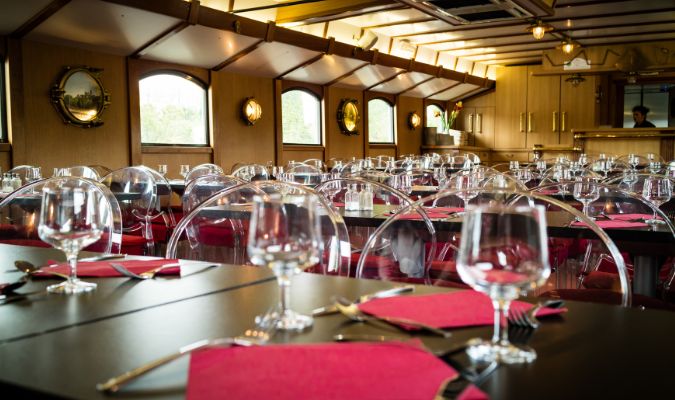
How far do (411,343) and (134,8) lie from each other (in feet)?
25.1

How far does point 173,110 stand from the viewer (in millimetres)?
10312

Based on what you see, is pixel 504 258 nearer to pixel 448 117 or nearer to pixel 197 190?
pixel 197 190

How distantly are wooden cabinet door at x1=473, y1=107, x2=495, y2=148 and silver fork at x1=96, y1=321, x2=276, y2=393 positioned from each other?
18.0 m

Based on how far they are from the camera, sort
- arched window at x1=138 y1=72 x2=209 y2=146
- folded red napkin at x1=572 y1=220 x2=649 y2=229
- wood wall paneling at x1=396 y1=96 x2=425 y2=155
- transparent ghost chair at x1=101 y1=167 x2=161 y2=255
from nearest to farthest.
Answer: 1. folded red napkin at x1=572 y1=220 x2=649 y2=229
2. transparent ghost chair at x1=101 y1=167 x2=161 y2=255
3. arched window at x1=138 y1=72 x2=209 y2=146
4. wood wall paneling at x1=396 y1=96 x2=425 y2=155

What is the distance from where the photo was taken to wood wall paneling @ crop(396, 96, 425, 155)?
16.3 metres

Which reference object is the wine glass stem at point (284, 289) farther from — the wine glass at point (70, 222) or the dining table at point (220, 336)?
the wine glass at point (70, 222)

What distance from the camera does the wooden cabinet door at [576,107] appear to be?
17031 millimetres

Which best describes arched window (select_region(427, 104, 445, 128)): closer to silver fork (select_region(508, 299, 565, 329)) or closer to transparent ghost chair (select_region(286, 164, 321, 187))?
transparent ghost chair (select_region(286, 164, 321, 187))

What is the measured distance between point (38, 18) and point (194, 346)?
757cm

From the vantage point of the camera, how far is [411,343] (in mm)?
957

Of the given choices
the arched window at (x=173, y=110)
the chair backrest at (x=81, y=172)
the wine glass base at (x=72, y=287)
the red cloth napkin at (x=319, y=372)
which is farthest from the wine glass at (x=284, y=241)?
the arched window at (x=173, y=110)

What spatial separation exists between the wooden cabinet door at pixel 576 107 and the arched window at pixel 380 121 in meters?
4.57

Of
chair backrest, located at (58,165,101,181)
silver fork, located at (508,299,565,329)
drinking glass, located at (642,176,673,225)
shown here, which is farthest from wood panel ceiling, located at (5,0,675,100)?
silver fork, located at (508,299,565,329)

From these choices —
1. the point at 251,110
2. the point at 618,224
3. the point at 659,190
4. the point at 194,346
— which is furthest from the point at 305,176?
the point at 194,346
